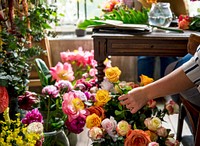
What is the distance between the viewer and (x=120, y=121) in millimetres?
1272

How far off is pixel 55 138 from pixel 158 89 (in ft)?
2.44

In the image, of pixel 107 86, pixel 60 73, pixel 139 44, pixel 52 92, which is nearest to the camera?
pixel 107 86

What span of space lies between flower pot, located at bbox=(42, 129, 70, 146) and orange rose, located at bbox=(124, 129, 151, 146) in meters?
0.63

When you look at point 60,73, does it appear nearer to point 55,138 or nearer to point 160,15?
point 55,138

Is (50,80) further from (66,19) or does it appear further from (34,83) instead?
(66,19)

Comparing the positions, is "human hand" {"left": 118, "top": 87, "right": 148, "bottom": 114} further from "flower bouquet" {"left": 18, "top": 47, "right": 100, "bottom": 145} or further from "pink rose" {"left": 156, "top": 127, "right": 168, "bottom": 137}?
"flower bouquet" {"left": 18, "top": 47, "right": 100, "bottom": 145}

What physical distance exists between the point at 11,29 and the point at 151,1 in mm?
1113

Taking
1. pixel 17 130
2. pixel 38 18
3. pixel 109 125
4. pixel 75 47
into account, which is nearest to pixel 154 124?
pixel 109 125

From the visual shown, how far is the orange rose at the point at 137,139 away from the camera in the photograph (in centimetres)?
118

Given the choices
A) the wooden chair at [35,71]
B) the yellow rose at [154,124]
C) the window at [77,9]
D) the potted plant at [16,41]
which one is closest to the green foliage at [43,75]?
the potted plant at [16,41]

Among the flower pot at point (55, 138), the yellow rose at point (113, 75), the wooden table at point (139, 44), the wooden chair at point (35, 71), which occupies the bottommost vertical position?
the flower pot at point (55, 138)

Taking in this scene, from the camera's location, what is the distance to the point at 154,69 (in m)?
3.03

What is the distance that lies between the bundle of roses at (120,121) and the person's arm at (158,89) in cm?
7

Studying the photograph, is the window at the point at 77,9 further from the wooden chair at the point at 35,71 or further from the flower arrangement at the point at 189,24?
the flower arrangement at the point at 189,24
